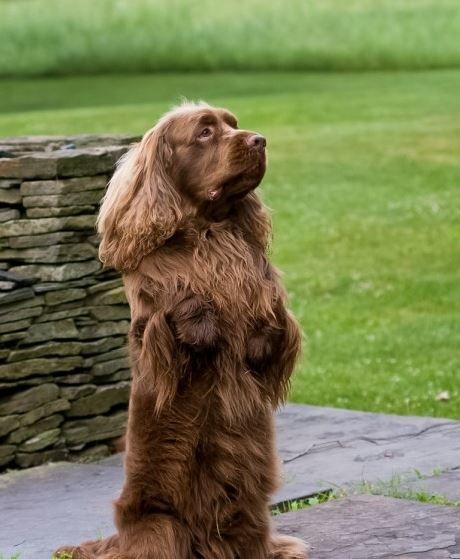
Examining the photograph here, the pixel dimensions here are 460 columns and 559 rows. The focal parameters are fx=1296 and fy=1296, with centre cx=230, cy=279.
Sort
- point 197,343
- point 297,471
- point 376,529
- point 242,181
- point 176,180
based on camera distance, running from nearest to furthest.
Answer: point 197,343
point 242,181
point 176,180
point 376,529
point 297,471

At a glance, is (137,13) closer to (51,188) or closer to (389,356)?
(389,356)

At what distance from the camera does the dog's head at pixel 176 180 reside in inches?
188

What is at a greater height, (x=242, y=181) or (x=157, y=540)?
(x=242, y=181)

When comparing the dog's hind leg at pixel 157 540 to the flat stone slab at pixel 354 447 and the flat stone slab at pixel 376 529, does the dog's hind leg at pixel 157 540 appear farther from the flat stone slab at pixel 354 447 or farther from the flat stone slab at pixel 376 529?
the flat stone slab at pixel 354 447

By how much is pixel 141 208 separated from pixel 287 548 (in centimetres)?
149

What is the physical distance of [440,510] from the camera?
229 inches

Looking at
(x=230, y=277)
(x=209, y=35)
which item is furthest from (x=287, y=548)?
(x=209, y=35)

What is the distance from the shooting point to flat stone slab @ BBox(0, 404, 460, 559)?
20.1ft

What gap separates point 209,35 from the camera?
32.1m

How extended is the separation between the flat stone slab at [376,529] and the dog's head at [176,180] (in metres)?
1.53

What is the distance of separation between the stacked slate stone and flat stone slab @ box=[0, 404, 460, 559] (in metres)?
0.23

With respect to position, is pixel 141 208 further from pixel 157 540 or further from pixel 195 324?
pixel 157 540

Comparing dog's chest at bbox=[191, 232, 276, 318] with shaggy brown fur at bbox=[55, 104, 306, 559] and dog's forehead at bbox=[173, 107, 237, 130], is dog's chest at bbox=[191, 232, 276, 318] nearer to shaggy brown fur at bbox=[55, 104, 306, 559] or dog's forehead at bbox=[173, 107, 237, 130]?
shaggy brown fur at bbox=[55, 104, 306, 559]

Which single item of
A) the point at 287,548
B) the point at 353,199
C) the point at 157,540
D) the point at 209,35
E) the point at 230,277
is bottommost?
the point at 353,199
